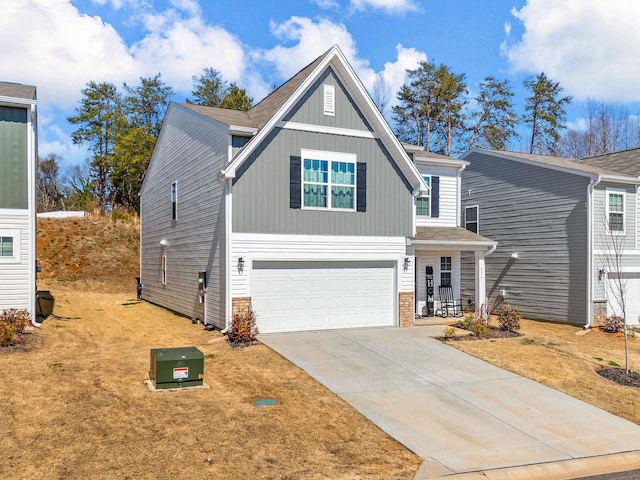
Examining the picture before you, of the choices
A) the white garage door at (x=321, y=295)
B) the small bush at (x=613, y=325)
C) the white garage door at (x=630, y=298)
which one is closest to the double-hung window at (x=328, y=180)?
the white garage door at (x=321, y=295)

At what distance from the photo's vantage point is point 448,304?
19.7 metres

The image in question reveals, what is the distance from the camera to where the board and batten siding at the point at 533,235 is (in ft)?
64.3

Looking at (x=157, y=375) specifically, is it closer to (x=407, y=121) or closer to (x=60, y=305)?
(x=60, y=305)

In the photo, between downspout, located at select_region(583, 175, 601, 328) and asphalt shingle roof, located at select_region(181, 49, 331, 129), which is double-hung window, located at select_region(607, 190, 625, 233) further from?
asphalt shingle roof, located at select_region(181, 49, 331, 129)

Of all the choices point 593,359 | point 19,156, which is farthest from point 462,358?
point 19,156

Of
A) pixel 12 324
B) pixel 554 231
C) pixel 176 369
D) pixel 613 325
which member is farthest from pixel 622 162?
pixel 12 324

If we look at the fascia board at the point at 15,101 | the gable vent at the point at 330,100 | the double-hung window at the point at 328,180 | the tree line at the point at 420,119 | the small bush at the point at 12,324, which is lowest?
the small bush at the point at 12,324

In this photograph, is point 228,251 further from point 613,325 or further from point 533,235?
point 613,325

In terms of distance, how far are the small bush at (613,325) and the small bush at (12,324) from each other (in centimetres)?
1803

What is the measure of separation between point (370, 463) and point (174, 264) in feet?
48.0

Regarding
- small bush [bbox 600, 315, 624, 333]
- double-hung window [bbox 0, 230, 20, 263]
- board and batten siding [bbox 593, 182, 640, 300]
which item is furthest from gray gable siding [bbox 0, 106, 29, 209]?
small bush [bbox 600, 315, 624, 333]

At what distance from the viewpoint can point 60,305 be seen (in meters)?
20.9

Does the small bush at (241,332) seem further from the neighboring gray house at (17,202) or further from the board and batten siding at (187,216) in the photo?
the neighboring gray house at (17,202)

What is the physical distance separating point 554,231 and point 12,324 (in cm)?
1806
